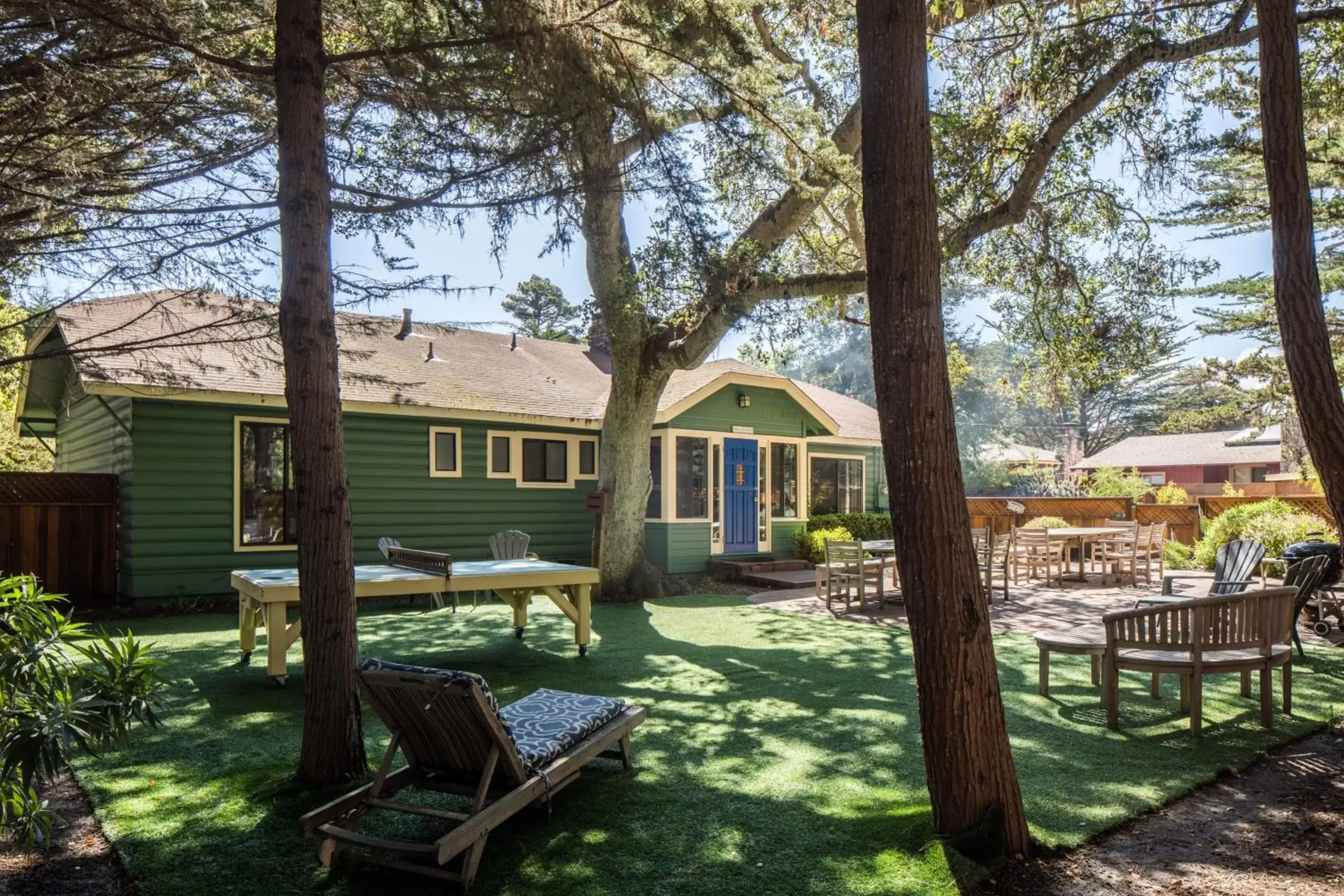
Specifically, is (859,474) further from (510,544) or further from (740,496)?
(510,544)

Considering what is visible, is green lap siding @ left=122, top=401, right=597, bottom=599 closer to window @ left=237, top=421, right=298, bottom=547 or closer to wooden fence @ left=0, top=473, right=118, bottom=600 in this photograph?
window @ left=237, top=421, right=298, bottom=547

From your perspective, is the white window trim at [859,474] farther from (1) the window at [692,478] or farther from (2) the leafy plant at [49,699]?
(2) the leafy plant at [49,699]

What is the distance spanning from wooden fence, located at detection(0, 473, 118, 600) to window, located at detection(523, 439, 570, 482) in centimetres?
649

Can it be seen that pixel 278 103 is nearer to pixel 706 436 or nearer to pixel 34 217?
pixel 34 217

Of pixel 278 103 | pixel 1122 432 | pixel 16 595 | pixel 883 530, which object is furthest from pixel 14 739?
pixel 1122 432

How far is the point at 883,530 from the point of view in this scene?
20000 mm

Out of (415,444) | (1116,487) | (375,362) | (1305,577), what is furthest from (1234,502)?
(375,362)

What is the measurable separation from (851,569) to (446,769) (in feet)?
29.0

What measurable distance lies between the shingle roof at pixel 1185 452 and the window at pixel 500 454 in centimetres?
3808

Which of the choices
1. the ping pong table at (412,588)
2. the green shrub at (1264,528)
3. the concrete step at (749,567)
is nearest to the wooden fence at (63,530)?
the ping pong table at (412,588)

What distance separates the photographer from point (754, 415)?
57.7 ft

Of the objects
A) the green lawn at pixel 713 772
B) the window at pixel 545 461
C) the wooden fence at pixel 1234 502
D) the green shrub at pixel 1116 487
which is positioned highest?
the window at pixel 545 461

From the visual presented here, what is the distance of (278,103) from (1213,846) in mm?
6150

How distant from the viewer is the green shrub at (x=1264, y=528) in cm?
1495
